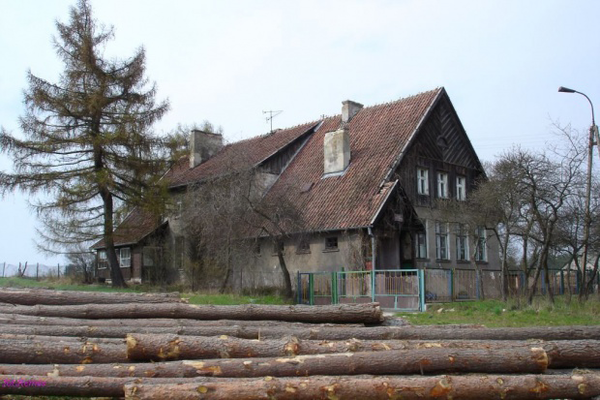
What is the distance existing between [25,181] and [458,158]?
1946 cm

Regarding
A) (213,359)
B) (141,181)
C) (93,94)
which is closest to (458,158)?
(141,181)

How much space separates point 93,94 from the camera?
26859mm

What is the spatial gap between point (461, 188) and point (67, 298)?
72.6 feet

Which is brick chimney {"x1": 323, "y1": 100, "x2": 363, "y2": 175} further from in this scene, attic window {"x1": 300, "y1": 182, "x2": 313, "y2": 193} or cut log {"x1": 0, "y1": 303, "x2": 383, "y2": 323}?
cut log {"x1": 0, "y1": 303, "x2": 383, "y2": 323}

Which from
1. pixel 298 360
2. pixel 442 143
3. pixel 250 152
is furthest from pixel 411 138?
pixel 298 360

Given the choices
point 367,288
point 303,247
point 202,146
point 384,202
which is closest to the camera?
point 367,288

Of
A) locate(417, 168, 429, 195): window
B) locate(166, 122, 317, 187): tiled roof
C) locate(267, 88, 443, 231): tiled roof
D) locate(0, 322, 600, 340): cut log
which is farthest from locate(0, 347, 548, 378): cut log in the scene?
locate(166, 122, 317, 187): tiled roof

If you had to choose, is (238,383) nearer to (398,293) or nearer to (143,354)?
(143,354)

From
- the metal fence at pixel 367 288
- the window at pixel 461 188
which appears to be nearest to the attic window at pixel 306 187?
Result: the metal fence at pixel 367 288

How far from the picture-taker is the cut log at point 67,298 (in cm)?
1090

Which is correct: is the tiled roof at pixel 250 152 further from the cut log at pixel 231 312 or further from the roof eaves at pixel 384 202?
the cut log at pixel 231 312

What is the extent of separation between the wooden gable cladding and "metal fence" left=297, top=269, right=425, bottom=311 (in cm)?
563

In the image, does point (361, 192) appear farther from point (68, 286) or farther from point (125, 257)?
point (125, 257)

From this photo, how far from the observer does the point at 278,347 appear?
7.88m
